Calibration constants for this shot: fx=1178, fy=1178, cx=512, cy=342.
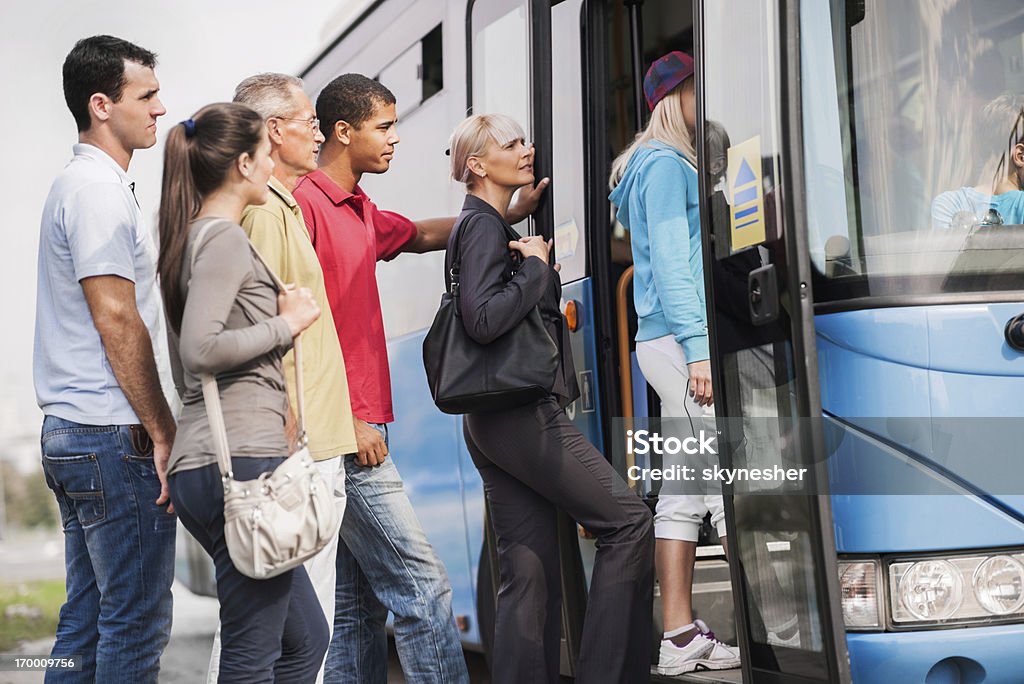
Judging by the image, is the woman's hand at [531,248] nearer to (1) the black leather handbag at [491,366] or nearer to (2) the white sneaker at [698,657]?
(1) the black leather handbag at [491,366]

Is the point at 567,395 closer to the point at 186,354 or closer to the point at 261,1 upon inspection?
the point at 186,354

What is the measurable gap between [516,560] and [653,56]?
2888 millimetres

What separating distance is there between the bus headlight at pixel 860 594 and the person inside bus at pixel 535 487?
64 centimetres

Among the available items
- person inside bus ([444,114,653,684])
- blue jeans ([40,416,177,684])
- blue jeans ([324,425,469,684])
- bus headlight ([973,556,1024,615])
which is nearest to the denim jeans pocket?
blue jeans ([40,416,177,684])

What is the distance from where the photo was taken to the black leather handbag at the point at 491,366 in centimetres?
344

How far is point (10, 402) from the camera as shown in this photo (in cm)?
419

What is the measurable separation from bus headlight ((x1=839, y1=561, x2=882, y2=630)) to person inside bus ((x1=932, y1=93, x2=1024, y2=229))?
94cm

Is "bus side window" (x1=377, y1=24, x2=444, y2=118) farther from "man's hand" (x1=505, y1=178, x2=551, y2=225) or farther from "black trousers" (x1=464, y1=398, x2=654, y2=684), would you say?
"black trousers" (x1=464, y1=398, x2=654, y2=684)

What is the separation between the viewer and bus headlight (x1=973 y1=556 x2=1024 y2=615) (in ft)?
9.87

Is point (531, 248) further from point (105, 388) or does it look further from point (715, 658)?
point (715, 658)

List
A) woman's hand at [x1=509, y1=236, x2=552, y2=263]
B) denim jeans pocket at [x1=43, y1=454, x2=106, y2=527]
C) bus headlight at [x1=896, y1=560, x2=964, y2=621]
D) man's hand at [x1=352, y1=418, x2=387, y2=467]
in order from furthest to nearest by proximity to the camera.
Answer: woman's hand at [x1=509, y1=236, x2=552, y2=263]
man's hand at [x1=352, y1=418, x2=387, y2=467]
denim jeans pocket at [x1=43, y1=454, x2=106, y2=527]
bus headlight at [x1=896, y1=560, x2=964, y2=621]

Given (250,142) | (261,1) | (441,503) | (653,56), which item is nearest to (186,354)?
(250,142)

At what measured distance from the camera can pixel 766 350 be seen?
3170 millimetres

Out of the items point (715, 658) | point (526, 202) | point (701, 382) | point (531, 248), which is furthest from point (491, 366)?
point (715, 658)
